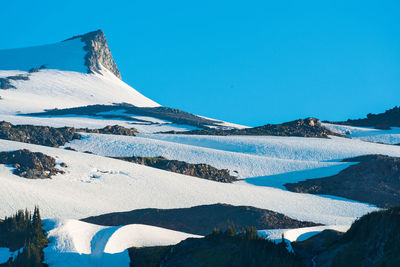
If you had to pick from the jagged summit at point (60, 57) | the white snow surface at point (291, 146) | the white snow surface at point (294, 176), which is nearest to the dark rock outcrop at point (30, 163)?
the white snow surface at point (294, 176)

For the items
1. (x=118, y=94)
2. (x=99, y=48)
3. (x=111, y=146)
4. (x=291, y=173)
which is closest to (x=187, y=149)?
(x=111, y=146)

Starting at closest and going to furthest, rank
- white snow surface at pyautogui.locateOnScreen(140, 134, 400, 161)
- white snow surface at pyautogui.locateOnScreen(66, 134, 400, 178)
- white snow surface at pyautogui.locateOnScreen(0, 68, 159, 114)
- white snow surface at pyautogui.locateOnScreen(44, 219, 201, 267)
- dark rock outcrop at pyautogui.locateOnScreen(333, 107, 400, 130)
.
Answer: white snow surface at pyautogui.locateOnScreen(44, 219, 201, 267) < white snow surface at pyautogui.locateOnScreen(66, 134, 400, 178) < white snow surface at pyautogui.locateOnScreen(140, 134, 400, 161) < dark rock outcrop at pyautogui.locateOnScreen(333, 107, 400, 130) < white snow surface at pyautogui.locateOnScreen(0, 68, 159, 114)

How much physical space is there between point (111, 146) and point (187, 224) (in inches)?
1133

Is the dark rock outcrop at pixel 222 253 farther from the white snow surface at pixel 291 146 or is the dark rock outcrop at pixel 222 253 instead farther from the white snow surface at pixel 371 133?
the white snow surface at pixel 371 133

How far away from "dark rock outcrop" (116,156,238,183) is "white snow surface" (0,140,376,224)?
312 cm

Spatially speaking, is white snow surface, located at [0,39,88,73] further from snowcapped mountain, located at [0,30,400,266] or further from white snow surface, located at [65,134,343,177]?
white snow surface, located at [65,134,343,177]

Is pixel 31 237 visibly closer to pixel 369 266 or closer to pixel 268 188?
pixel 369 266

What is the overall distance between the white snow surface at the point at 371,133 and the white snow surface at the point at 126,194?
35.4 m

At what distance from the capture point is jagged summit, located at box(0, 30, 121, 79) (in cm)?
16950

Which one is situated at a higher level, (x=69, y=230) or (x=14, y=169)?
(x=14, y=169)

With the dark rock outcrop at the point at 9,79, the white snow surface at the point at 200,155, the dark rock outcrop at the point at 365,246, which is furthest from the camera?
the dark rock outcrop at the point at 9,79

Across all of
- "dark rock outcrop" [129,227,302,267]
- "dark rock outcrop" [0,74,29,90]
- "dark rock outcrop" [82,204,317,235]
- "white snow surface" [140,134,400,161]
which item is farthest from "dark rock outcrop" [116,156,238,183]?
"dark rock outcrop" [0,74,29,90]

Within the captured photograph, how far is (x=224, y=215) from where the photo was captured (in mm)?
40844

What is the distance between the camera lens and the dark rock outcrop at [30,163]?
44500 mm
